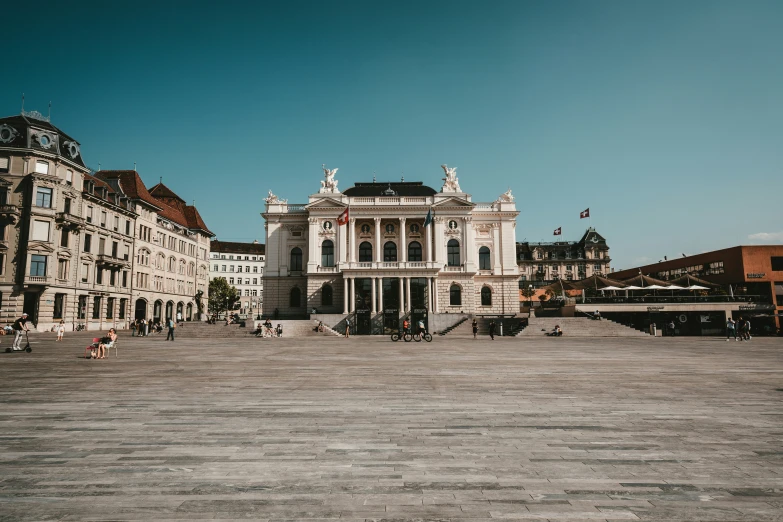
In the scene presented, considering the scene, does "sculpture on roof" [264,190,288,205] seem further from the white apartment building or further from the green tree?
the white apartment building

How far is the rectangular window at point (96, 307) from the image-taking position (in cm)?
5134

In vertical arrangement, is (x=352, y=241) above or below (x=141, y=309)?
above

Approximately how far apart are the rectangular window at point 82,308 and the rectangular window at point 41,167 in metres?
13.8

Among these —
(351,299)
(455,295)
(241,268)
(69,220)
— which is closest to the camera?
(69,220)

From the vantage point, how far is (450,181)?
6103 cm

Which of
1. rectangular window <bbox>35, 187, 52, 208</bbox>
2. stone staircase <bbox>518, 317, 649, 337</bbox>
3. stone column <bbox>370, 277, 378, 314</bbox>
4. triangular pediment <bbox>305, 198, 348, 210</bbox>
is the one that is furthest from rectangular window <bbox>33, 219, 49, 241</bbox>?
stone staircase <bbox>518, 317, 649, 337</bbox>

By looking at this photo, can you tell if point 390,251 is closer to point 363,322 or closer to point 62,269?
point 363,322

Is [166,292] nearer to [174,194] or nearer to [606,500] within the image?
[174,194]

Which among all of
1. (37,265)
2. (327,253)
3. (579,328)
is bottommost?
(579,328)

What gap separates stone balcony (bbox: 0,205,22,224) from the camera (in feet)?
140

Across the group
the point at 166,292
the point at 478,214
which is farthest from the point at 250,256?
the point at 478,214

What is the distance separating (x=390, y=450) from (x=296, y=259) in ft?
185

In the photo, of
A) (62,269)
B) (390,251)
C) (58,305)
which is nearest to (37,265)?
(62,269)

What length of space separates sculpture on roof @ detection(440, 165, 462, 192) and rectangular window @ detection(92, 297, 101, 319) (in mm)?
45414
